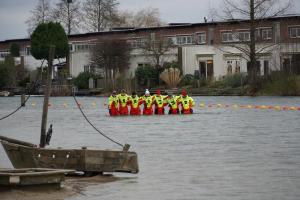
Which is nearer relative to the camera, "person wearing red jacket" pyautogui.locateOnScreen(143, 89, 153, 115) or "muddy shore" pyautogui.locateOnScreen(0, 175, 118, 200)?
"muddy shore" pyautogui.locateOnScreen(0, 175, 118, 200)

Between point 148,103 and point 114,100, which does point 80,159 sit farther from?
point 148,103

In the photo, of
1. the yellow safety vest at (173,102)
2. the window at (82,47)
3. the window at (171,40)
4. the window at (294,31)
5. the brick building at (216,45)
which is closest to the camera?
the yellow safety vest at (173,102)

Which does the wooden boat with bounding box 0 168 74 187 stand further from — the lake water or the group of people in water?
the group of people in water

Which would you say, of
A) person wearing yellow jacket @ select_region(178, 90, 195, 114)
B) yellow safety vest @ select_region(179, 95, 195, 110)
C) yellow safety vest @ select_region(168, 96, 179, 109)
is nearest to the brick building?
person wearing yellow jacket @ select_region(178, 90, 195, 114)

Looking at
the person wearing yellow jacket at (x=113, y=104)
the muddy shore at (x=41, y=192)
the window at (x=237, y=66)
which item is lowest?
the muddy shore at (x=41, y=192)

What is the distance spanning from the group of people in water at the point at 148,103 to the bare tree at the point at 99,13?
74347 mm

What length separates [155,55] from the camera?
92000 mm

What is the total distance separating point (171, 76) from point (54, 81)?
2177cm

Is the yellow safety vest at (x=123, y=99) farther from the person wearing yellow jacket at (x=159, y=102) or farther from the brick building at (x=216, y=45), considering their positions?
the brick building at (x=216, y=45)

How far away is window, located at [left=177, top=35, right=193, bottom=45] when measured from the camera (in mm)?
97312

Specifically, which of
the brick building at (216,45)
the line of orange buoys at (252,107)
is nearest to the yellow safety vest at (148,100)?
the line of orange buoys at (252,107)

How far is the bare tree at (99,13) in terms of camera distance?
120938 mm

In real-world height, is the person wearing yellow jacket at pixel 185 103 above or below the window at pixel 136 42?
below

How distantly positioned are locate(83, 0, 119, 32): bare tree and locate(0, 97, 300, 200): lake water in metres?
70.2
